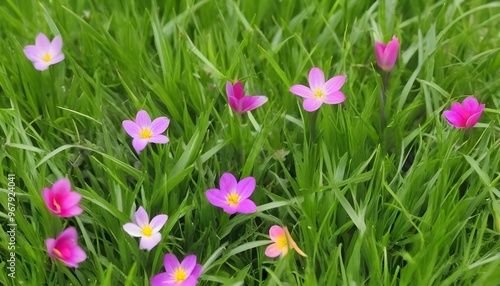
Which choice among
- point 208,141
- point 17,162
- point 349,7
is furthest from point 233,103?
point 349,7

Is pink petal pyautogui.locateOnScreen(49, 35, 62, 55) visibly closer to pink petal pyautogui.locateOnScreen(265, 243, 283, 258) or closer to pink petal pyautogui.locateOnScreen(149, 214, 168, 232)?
pink petal pyautogui.locateOnScreen(149, 214, 168, 232)

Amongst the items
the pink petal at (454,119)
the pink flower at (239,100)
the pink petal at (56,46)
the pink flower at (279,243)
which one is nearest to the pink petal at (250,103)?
the pink flower at (239,100)

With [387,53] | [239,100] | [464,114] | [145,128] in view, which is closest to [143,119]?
[145,128]

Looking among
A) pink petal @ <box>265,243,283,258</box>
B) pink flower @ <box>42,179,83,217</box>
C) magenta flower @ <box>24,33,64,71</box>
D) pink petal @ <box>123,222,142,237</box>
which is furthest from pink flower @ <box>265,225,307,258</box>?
magenta flower @ <box>24,33,64,71</box>

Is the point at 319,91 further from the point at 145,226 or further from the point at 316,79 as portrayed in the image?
the point at 145,226

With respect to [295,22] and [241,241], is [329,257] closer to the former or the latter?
[241,241]
